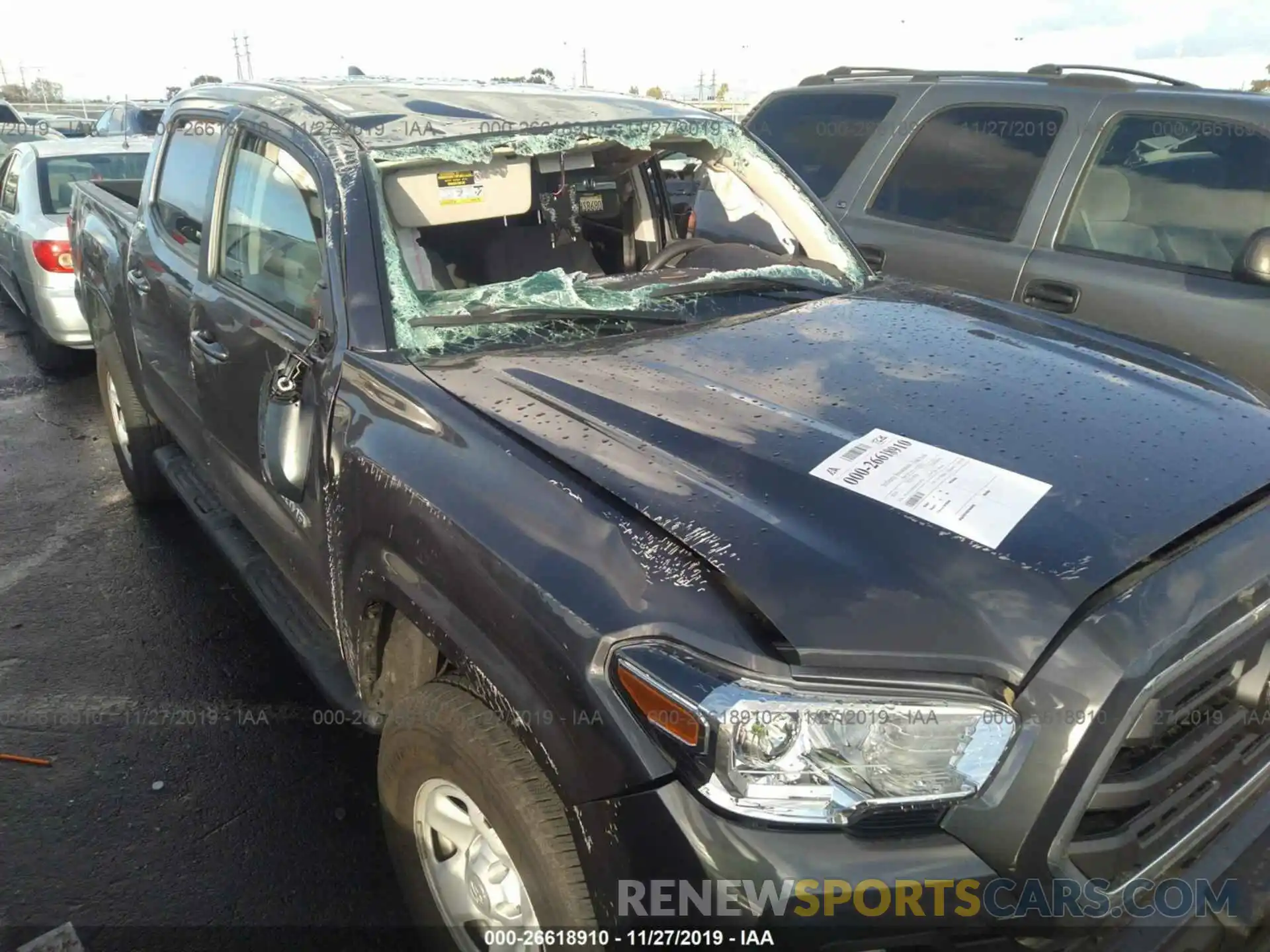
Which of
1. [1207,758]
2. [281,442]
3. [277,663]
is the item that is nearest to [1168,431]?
[1207,758]

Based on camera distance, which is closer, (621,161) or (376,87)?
(376,87)

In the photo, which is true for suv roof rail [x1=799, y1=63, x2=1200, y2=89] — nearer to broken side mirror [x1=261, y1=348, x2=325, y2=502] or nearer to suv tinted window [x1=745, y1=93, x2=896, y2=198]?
suv tinted window [x1=745, y1=93, x2=896, y2=198]

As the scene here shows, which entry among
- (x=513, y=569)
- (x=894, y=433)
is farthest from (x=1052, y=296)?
(x=513, y=569)

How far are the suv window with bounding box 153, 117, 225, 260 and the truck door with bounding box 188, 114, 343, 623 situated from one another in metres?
0.22

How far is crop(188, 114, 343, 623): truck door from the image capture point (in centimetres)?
241

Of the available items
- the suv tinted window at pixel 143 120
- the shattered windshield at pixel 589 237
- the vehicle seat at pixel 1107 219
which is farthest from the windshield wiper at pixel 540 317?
the suv tinted window at pixel 143 120

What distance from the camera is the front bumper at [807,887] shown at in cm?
137

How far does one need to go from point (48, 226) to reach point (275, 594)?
495 cm

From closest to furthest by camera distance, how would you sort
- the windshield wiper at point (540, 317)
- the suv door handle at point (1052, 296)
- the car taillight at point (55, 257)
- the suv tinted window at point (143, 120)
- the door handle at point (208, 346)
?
1. the windshield wiper at point (540, 317)
2. the door handle at point (208, 346)
3. the suv door handle at point (1052, 296)
4. the car taillight at point (55, 257)
5. the suv tinted window at point (143, 120)

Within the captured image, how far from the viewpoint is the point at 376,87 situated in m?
3.06

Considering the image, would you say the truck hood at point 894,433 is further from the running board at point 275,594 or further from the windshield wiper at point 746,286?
the running board at point 275,594

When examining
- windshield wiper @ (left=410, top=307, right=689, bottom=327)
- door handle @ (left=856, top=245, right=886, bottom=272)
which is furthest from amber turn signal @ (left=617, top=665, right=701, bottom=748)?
door handle @ (left=856, top=245, right=886, bottom=272)

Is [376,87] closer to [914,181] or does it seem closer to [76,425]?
[914,181]

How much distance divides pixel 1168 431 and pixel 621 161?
2189 millimetres
